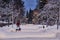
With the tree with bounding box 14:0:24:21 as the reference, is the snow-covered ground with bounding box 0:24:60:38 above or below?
below

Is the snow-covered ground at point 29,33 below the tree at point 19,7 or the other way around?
below

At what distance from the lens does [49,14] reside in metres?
10.8

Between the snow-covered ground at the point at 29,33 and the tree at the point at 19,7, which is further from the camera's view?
the tree at the point at 19,7

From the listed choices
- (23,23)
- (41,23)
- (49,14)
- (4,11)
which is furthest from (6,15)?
(49,14)

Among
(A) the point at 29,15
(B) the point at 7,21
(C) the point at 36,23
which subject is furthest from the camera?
(B) the point at 7,21

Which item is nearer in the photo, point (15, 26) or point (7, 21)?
point (15, 26)

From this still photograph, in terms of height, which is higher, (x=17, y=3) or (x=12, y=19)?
(x=17, y=3)

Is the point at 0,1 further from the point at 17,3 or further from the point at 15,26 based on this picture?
the point at 15,26

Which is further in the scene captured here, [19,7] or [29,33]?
[19,7]

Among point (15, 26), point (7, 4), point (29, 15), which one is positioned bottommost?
point (15, 26)

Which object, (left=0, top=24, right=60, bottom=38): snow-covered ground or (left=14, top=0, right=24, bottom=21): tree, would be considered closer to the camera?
(left=0, top=24, right=60, bottom=38): snow-covered ground

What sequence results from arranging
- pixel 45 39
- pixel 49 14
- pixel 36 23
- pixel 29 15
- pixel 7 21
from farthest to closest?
pixel 49 14 → pixel 7 21 → pixel 36 23 → pixel 29 15 → pixel 45 39

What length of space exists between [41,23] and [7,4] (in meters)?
2.40

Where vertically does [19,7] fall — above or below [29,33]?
above
